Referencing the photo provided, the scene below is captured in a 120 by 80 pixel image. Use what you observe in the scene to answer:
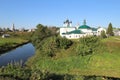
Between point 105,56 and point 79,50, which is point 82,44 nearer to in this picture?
point 79,50

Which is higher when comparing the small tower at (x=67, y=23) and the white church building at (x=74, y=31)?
the small tower at (x=67, y=23)

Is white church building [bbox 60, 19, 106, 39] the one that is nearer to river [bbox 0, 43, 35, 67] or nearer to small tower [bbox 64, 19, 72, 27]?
small tower [bbox 64, 19, 72, 27]

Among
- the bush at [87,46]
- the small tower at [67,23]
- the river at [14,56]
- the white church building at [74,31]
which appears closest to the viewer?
the bush at [87,46]

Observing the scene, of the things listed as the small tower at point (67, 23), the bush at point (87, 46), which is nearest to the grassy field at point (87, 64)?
the bush at point (87, 46)

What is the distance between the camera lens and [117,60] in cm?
4328

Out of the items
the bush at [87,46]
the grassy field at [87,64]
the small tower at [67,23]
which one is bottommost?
the grassy field at [87,64]

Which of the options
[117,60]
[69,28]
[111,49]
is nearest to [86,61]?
[117,60]

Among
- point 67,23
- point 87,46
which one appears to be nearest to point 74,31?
point 67,23

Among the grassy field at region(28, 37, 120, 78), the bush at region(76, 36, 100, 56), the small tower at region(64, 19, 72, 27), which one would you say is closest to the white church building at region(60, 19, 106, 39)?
the small tower at region(64, 19, 72, 27)

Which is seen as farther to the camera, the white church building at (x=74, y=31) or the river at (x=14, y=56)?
the white church building at (x=74, y=31)

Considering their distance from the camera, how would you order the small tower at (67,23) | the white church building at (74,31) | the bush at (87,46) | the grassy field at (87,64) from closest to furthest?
the grassy field at (87,64) → the bush at (87,46) → the white church building at (74,31) → the small tower at (67,23)

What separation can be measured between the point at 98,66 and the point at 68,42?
46.0 ft

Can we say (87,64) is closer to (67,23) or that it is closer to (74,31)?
(74,31)

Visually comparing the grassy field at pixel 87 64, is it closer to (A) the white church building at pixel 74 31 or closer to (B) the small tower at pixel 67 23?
(A) the white church building at pixel 74 31
